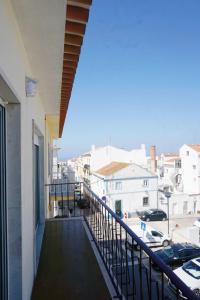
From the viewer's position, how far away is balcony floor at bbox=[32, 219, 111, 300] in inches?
119

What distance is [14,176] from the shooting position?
2.35m

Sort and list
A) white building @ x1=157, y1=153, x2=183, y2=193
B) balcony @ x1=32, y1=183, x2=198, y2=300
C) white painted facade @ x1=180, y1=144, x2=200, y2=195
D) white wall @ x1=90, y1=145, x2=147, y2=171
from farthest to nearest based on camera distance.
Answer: white wall @ x1=90, y1=145, x2=147, y2=171
white building @ x1=157, y1=153, x2=183, y2=193
white painted facade @ x1=180, y1=144, x2=200, y2=195
balcony @ x1=32, y1=183, x2=198, y2=300

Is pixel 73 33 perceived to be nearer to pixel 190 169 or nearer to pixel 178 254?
pixel 178 254

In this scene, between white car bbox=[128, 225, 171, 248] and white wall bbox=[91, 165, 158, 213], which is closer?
white car bbox=[128, 225, 171, 248]

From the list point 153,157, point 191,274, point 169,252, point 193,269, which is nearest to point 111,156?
point 153,157

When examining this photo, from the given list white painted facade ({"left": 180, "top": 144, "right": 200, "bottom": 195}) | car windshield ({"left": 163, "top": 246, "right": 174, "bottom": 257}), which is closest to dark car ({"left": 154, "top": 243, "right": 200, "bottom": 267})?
car windshield ({"left": 163, "top": 246, "right": 174, "bottom": 257})

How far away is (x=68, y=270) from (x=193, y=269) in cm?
941

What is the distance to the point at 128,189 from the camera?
26.3 m

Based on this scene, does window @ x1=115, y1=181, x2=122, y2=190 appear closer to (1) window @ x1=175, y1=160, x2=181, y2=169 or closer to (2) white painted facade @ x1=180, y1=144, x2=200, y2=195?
(2) white painted facade @ x1=180, y1=144, x2=200, y2=195

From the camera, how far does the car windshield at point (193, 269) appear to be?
11.0m

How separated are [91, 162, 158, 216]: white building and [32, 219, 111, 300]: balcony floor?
20.6 meters

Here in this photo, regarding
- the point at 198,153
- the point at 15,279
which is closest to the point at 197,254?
the point at 15,279

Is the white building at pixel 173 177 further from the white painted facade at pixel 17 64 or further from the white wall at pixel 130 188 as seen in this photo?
the white painted facade at pixel 17 64

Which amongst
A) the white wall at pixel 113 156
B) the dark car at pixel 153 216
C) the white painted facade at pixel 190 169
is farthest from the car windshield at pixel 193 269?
the white wall at pixel 113 156
